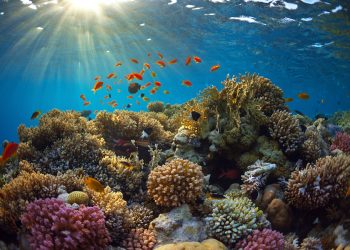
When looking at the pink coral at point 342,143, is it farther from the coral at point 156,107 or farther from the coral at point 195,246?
the coral at point 156,107

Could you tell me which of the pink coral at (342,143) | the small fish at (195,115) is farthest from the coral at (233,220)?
the pink coral at (342,143)

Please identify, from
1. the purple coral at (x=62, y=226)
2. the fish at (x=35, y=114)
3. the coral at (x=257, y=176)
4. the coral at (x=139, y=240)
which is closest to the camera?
the purple coral at (x=62, y=226)

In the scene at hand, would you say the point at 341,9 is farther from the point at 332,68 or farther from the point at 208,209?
the point at 332,68

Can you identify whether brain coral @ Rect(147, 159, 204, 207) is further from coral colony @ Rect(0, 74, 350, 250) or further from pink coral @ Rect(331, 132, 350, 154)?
pink coral @ Rect(331, 132, 350, 154)

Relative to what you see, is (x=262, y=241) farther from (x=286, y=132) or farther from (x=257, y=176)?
(x=286, y=132)

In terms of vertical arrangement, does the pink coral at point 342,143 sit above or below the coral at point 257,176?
below

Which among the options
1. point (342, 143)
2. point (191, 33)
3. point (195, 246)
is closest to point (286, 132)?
point (195, 246)

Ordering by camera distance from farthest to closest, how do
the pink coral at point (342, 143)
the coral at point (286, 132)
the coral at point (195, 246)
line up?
1. the pink coral at point (342, 143)
2. the coral at point (286, 132)
3. the coral at point (195, 246)

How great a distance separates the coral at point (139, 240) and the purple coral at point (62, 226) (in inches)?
20.5

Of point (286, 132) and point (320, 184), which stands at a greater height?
point (286, 132)

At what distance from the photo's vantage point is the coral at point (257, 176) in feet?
20.5

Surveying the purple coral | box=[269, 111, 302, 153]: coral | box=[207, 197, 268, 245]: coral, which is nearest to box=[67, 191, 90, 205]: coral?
the purple coral

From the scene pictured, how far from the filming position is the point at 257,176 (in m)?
6.31

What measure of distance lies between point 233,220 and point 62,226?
299 cm
